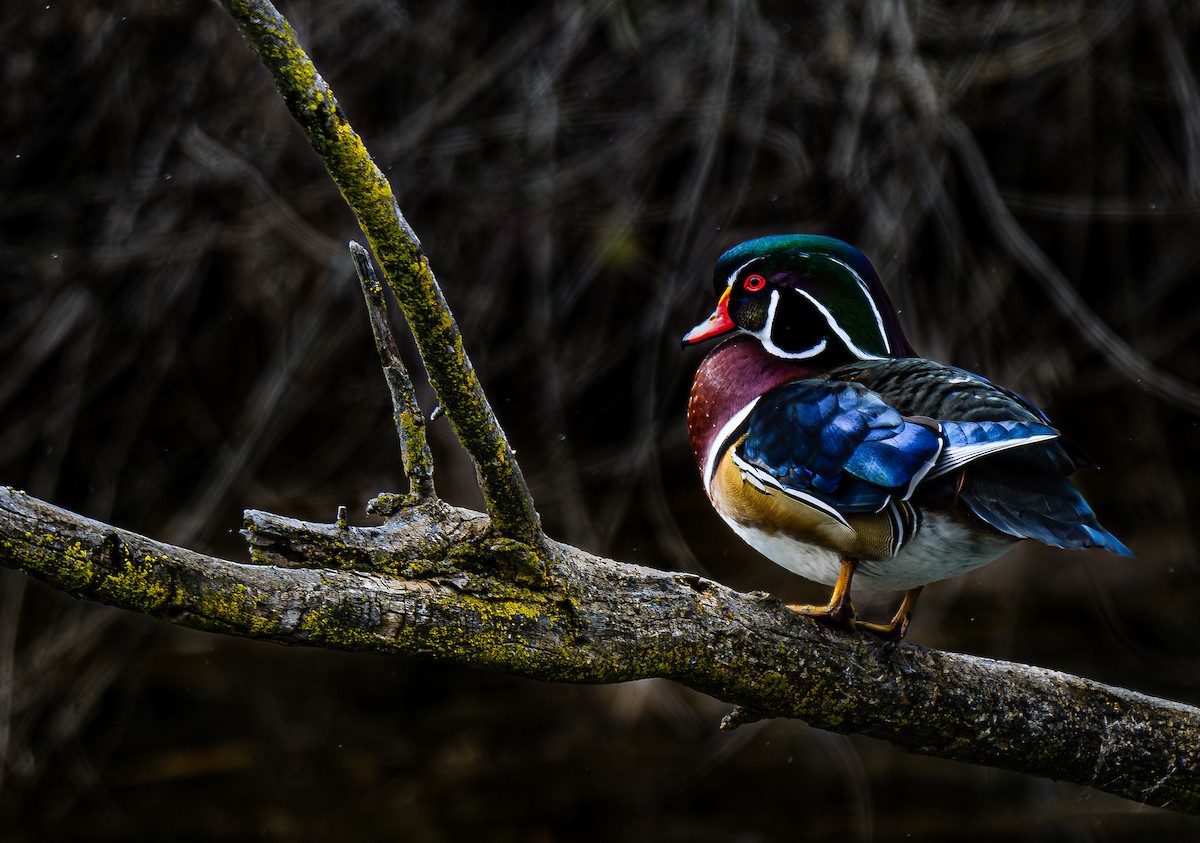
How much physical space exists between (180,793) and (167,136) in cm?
132

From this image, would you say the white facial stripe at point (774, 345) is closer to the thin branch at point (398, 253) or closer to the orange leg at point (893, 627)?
the orange leg at point (893, 627)

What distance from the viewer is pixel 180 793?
2.75 metres

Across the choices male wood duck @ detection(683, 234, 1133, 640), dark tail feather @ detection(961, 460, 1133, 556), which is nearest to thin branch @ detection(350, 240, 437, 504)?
male wood duck @ detection(683, 234, 1133, 640)

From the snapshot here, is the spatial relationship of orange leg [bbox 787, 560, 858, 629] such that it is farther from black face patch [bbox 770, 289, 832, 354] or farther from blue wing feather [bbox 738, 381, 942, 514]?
black face patch [bbox 770, 289, 832, 354]

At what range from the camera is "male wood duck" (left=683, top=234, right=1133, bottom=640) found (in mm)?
1118

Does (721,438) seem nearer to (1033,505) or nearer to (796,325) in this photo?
(796,325)

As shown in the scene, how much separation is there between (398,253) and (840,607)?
54 centimetres

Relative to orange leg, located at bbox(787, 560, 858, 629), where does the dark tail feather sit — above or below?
above

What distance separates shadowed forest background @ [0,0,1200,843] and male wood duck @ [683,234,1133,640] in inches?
33.7

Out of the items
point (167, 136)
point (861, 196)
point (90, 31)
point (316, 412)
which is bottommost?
point (316, 412)

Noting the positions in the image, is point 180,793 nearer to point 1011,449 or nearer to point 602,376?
point 602,376

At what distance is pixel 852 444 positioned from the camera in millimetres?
1152

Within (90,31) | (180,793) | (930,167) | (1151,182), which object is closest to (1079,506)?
(930,167)

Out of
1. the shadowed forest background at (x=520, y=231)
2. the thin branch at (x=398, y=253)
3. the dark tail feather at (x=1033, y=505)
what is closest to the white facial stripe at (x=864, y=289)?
the dark tail feather at (x=1033, y=505)
